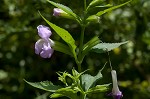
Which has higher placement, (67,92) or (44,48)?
(44,48)

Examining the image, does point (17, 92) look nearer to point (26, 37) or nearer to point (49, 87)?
point (26, 37)

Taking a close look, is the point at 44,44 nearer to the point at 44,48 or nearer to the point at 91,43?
the point at 44,48

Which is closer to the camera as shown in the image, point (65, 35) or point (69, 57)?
point (65, 35)

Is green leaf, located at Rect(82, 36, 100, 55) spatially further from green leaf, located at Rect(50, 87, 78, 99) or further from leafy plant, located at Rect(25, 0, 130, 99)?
green leaf, located at Rect(50, 87, 78, 99)

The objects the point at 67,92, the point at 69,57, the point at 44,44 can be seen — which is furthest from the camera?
the point at 69,57

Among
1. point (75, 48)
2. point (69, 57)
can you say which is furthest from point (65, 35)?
point (69, 57)

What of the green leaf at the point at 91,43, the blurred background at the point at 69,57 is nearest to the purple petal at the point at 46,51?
the green leaf at the point at 91,43

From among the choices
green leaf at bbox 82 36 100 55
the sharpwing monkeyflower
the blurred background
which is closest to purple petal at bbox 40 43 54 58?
the sharpwing monkeyflower

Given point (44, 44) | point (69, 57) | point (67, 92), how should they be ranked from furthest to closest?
point (69, 57) → point (44, 44) → point (67, 92)

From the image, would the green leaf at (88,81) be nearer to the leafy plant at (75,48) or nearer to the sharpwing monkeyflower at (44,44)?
the leafy plant at (75,48)
